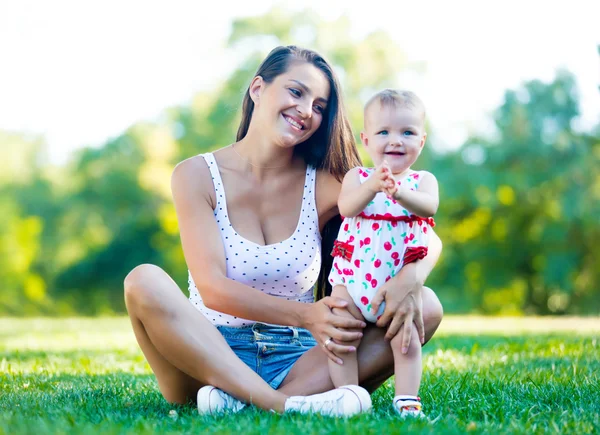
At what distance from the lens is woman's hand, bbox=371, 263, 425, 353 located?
282 cm

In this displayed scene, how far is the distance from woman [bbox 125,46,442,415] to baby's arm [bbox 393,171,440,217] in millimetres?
260

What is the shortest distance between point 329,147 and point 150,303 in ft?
3.94

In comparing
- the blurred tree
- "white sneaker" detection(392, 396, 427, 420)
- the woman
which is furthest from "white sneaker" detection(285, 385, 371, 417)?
the blurred tree

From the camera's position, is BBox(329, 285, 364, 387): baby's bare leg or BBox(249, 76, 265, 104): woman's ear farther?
BBox(249, 76, 265, 104): woman's ear

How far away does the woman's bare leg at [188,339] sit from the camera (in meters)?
2.81

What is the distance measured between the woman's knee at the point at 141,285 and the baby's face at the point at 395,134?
103 centimetres

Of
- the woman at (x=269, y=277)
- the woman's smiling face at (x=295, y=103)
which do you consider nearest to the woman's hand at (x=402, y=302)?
the woman at (x=269, y=277)

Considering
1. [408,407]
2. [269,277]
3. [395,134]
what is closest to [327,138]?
[395,134]

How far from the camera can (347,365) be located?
289 centimetres

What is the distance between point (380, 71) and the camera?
82.5ft

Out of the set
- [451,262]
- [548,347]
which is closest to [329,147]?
[548,347]

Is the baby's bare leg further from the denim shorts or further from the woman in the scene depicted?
the denim shorts

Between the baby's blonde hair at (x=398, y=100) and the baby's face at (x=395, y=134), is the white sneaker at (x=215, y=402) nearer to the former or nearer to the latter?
the baby's face at (x=395, y=134)

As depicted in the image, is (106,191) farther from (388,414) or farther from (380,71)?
(388,414)
